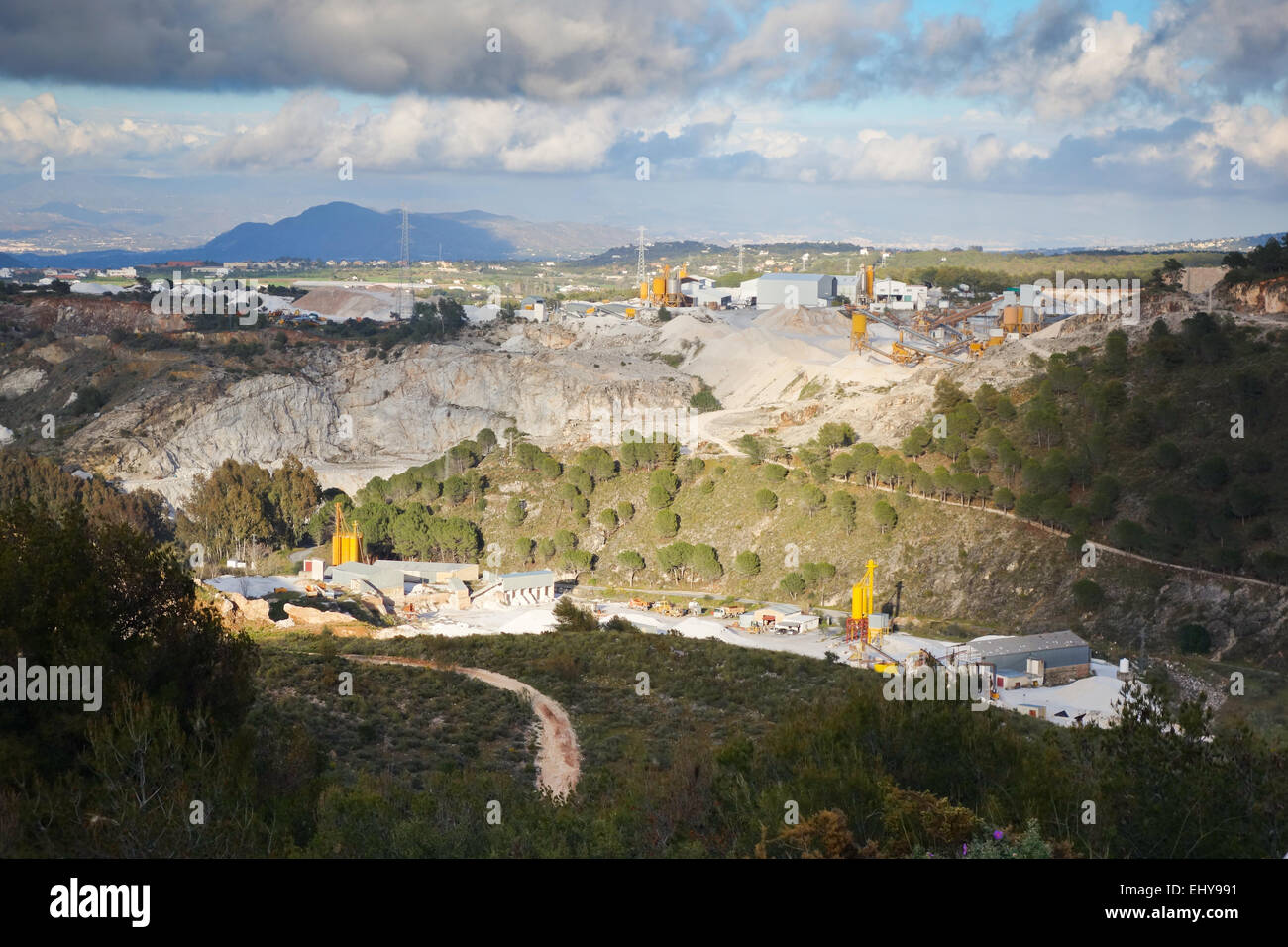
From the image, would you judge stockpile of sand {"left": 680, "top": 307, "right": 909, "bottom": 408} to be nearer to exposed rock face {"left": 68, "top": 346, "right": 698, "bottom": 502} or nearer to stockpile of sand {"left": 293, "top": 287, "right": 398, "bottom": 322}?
exposed rock face {"left": 68, "top": 346, "right": 698, "bottom": 502}

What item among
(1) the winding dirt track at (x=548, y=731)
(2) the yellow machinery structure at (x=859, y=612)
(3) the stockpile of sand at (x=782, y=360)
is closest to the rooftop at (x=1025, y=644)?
(2) the yellow machinery structure at (x=859, y=612)

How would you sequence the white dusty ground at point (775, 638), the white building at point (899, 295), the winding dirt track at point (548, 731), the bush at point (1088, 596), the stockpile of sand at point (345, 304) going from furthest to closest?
the stockpile of sand at point (345, 304), the white building at point (899, 295), the bush at point (1088, 596), the white dusty ground at point (775, 638), the winding dirt track at point (548, 731)

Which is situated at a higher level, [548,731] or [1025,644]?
[548,731]

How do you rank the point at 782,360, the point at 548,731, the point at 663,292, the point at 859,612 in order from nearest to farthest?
the point at 548,731 < the point at 859,612 < the point at 782,360 < the point at 663,292

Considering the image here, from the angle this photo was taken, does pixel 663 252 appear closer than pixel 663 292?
No

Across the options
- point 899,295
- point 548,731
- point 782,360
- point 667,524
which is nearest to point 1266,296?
point 782,360

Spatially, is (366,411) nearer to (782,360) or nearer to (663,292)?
(782,360)

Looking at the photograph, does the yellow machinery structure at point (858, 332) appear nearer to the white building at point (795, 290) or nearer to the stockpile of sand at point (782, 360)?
the stockpile of sand at point (782, 360)
